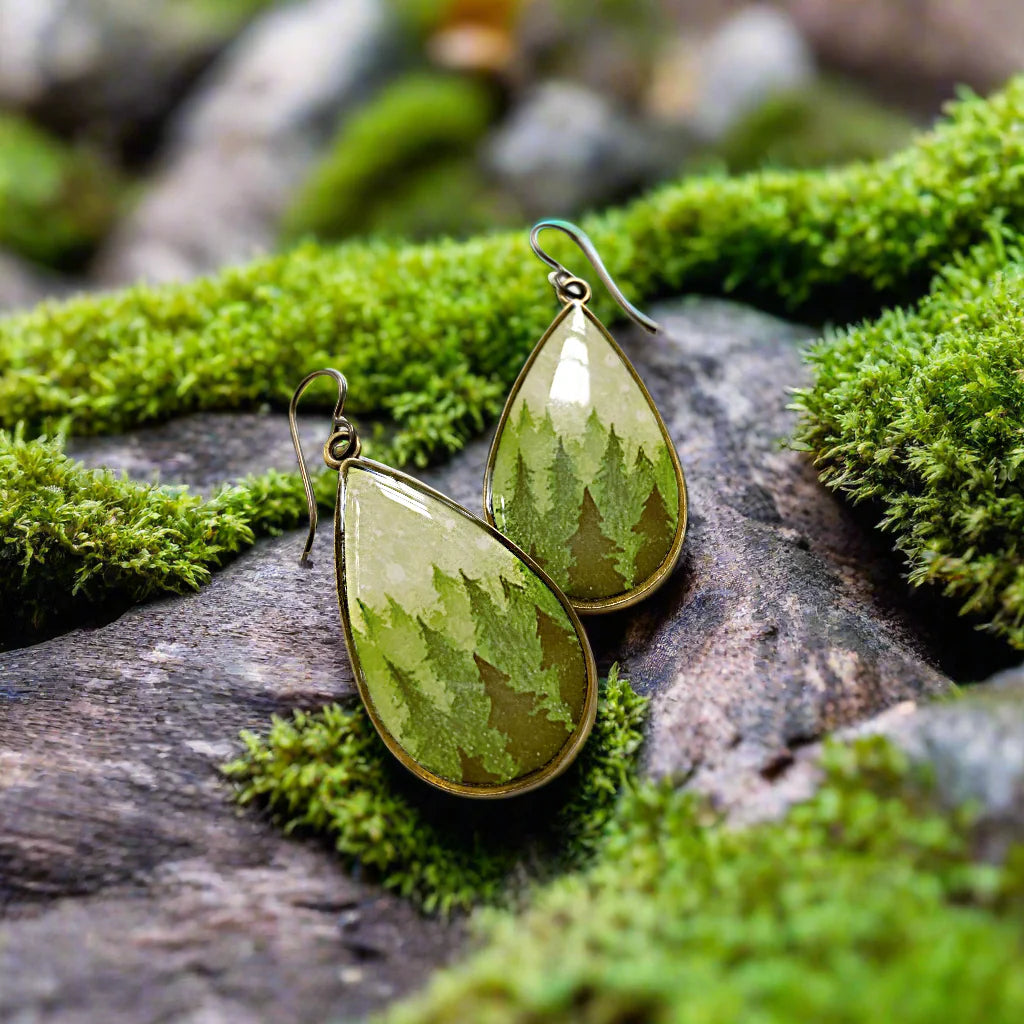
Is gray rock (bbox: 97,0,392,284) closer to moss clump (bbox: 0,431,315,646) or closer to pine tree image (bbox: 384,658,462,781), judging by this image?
moss clump (bbox: 0,431,315,646)

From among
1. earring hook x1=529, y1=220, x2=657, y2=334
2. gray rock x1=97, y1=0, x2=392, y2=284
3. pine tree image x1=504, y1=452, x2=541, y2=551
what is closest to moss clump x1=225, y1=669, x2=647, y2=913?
pine tree image x1=504, y1=452, x2=541, y2=551

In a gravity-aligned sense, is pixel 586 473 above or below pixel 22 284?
above

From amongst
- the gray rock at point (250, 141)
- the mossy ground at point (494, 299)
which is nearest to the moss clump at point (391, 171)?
the gray rock at point (250, 141)

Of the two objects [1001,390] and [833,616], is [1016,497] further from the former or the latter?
[833,616]

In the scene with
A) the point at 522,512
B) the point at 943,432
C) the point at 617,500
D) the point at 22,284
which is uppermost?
the point at 943,432

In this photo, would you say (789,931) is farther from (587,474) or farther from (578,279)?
(578,279)

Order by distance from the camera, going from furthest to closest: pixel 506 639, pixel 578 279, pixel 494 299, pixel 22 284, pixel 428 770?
pixel 22 284 < pixel 494 299 < pixel 578 279 < pixel 506 639 < pixel 428 770

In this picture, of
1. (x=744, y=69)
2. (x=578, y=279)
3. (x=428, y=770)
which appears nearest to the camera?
(x=428, y=770)

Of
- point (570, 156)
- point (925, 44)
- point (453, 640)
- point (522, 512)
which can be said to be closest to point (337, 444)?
point (522, 512)

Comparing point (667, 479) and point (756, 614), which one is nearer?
point (756, 614)
